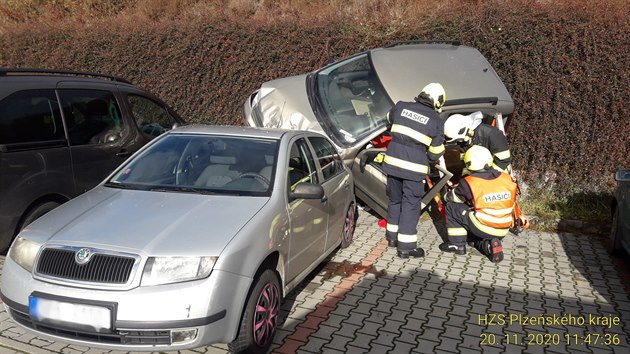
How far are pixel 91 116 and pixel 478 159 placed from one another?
4.21m

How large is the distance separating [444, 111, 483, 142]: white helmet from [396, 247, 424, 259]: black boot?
4.55 ft

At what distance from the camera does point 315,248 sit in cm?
459

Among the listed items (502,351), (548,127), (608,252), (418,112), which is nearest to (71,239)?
(502,351)

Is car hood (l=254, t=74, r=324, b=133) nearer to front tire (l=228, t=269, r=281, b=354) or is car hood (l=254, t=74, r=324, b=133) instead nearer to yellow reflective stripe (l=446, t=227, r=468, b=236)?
yellow reflective stripe (l=446, t=227, r=468, b=236)

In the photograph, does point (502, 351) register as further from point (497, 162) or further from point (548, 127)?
point (548, 127)

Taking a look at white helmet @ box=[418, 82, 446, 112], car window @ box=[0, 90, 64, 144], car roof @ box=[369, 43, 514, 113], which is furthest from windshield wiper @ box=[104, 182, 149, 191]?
car roof @ box=[369, 43, 514, 113]

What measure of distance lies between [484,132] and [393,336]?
10.5ft

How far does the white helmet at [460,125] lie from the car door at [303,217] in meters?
2.02

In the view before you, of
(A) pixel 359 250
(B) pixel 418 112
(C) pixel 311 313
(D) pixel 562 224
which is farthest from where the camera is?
(D) pixel 562 224

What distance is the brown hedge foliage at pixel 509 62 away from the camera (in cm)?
715

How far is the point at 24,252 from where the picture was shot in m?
3.33

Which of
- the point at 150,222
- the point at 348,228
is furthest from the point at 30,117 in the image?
the point at 348,228

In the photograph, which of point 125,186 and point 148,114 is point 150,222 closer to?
point 125,186

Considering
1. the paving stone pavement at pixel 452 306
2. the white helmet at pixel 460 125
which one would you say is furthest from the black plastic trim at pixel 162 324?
the white helmet at pixel 460 125
